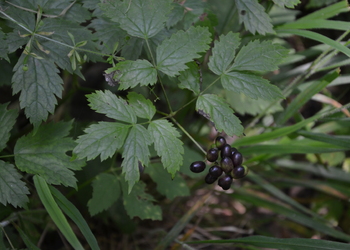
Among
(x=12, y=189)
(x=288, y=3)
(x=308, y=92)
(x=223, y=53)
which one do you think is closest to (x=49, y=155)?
(x=12, y=189)

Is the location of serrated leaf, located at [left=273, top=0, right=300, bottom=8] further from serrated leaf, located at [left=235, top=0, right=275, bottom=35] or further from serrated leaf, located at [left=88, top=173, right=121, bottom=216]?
serrated leaf, located at [left=88, top=173, right=121, bottom=216]

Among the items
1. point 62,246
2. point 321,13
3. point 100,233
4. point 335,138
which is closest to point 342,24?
point 321,13

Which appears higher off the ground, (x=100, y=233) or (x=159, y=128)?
(x=159, y=128)

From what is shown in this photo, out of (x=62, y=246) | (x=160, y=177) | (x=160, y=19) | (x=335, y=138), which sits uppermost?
(x=160, y=19)

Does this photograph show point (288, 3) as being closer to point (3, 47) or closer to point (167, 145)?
point (167, 145)

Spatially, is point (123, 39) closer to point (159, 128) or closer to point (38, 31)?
point (38, 31)

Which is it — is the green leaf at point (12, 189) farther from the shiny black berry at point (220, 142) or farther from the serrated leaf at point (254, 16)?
the serrated leaf at point (254, 16)

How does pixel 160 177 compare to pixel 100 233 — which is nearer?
pixel 160 177
